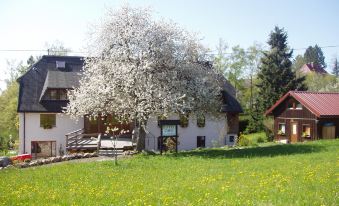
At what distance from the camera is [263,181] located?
1448 cm

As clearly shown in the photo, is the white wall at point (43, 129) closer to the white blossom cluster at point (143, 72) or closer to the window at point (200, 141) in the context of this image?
the white blossom cluster at point (143, 72)

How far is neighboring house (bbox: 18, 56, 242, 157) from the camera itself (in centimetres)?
3969

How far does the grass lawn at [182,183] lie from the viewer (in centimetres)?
1196

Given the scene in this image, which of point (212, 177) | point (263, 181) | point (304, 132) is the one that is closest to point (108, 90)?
point (212, 177)

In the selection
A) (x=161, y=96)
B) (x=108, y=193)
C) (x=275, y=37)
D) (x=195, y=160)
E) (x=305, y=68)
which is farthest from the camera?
(x=305, y=68)

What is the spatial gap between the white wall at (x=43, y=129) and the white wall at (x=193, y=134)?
7017mm

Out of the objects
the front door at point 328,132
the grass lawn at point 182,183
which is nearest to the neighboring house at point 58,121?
the front door at point 328,132

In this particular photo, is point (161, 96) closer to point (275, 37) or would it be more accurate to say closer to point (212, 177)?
point (212, 177)

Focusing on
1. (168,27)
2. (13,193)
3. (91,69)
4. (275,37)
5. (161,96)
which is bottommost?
(13,193)

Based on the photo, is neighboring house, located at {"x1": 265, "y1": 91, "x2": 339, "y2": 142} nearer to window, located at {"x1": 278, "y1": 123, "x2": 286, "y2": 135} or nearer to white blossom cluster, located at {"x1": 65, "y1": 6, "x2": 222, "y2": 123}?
window, located at {"x1": 278, "y1": 123, "x2": 286, "y2": 135}

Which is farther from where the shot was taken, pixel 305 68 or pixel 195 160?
pixel 305 68

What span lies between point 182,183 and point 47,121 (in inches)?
1091

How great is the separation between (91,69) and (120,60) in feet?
9.08

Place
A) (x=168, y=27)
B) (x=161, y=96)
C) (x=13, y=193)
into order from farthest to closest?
1. (x=168, y=27)
2. (x=161, y=96)
3. (x=13, y=193)
